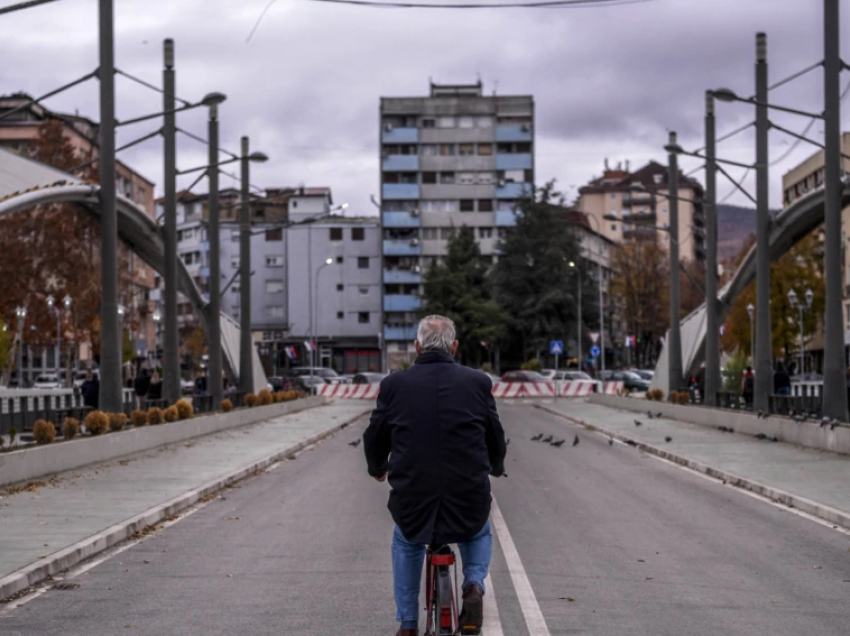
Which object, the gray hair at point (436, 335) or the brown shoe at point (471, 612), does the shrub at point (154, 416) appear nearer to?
the gray hair at point (436, 335)

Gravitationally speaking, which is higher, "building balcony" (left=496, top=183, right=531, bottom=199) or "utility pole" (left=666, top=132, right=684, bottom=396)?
"building balcony" (left=496, top=183, right=531, bottom=199)

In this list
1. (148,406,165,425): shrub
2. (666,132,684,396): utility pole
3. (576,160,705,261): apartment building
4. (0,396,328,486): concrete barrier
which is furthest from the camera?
(576,160,705,261): apartment building

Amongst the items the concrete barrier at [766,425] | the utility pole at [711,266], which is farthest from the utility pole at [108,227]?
the utility pole at [711,266]

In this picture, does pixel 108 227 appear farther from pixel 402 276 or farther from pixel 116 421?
pixel 402 276

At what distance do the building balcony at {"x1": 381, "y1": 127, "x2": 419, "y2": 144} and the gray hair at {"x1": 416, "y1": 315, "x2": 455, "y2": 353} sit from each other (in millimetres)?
102167

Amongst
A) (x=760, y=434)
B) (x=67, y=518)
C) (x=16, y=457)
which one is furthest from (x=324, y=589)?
(x=760, y=434)

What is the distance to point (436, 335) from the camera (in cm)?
628

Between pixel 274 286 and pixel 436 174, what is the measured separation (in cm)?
1682

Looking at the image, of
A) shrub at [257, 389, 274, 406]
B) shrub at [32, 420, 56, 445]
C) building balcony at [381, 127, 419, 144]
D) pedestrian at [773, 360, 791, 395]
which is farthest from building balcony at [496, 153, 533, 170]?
shrub at [32, 420, 56, 445]

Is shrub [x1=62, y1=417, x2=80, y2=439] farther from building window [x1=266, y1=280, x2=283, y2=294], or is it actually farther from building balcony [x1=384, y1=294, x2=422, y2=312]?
building window [x1=266, y1=280, x2=283, y2=294]

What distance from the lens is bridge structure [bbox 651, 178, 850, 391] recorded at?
33031 mm

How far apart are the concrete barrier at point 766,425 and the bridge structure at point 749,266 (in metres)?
2.67

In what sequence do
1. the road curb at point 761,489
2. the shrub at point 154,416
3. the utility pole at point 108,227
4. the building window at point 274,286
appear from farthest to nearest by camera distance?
1. the building window at point 274,286
2. the shrub at point 154,416
3. the utility pole at point 108,227
4. the road curb at point 761,489

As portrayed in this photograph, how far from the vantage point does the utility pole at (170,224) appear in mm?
31672
